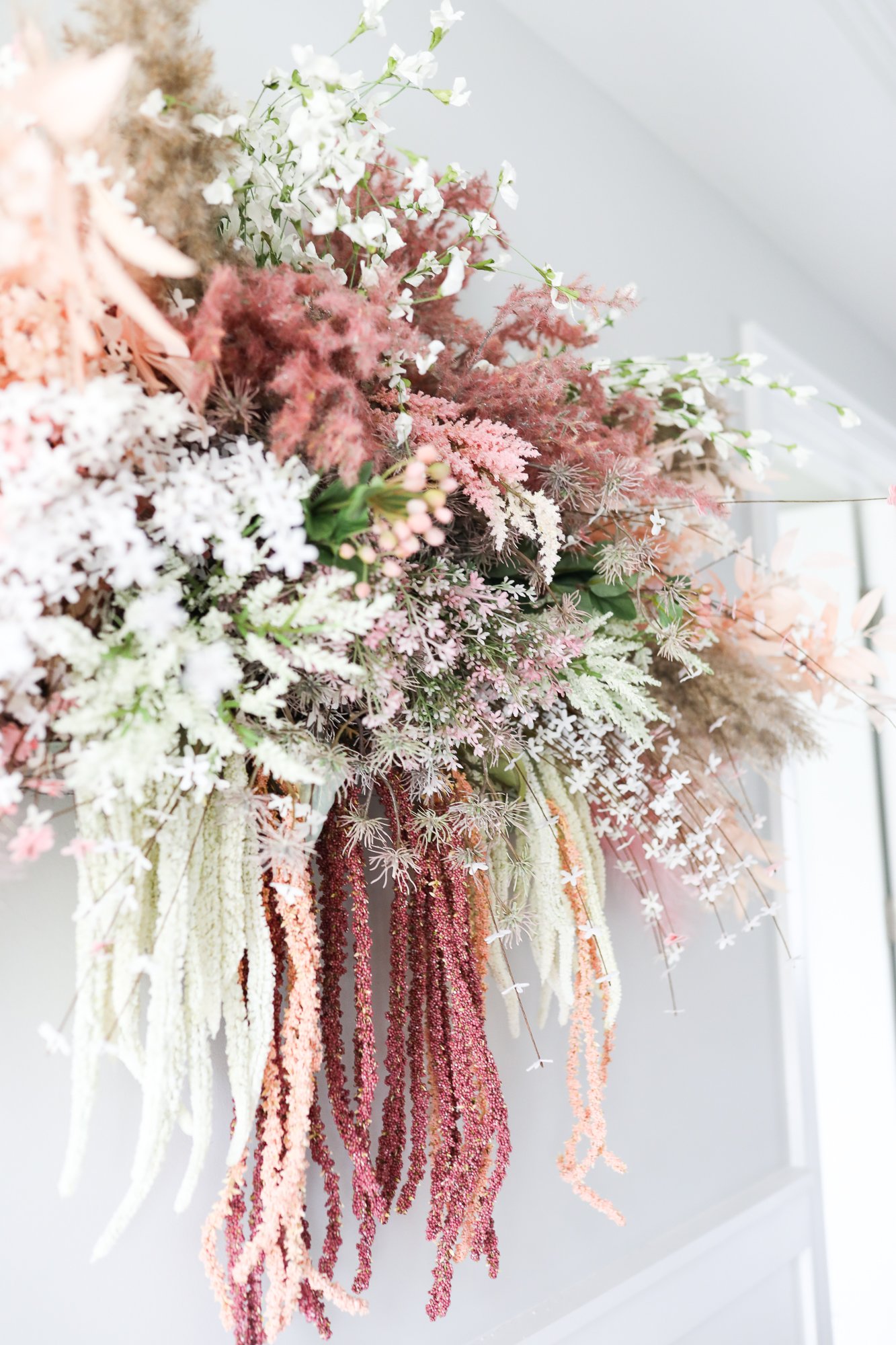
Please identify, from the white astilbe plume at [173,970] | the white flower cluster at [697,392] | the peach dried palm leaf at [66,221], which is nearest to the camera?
the peach dried palm leaf at [66,221]

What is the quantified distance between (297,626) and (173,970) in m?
0.26

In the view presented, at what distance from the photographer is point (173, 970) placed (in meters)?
0.62

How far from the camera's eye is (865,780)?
99.0 inches

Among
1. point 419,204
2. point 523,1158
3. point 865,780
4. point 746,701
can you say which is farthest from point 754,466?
point 865,780

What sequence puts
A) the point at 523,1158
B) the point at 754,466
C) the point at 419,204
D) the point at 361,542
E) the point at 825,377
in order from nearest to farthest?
1. the point at 361,542
2. the point at 419,204
3. the point at 754,466
4. the point at 523,1158
5. the point at 825,377

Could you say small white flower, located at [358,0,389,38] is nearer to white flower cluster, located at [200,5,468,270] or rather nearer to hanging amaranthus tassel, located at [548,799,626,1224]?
white flower cluster, located at [200,5,468,270]

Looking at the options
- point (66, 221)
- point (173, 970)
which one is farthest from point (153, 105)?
point (173, 970)

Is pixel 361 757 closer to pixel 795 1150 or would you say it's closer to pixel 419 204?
pixel 419 204

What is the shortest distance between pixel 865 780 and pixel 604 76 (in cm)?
190

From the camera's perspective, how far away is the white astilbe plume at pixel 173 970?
608 millimetres

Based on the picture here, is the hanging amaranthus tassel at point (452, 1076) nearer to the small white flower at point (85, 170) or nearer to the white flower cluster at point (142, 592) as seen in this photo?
the white flower cluster at point (142, 592)

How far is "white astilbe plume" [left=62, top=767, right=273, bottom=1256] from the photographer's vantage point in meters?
0.61

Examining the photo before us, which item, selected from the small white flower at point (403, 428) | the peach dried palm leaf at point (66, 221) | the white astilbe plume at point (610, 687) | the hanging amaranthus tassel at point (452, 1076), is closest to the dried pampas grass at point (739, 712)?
the white astilbe plume at point (610, 687)

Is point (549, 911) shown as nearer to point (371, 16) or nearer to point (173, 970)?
point (173, 970)
